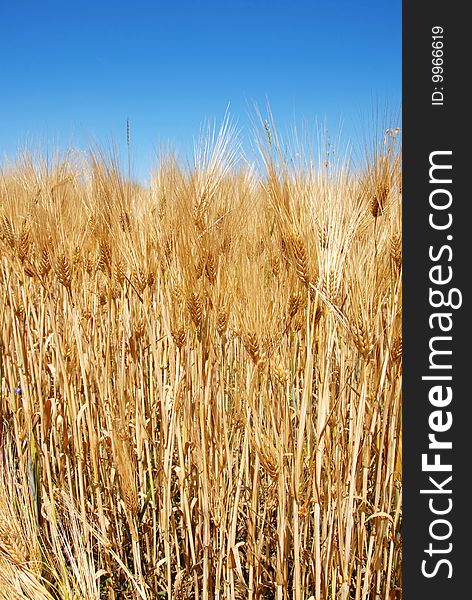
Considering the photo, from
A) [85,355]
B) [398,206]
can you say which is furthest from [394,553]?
[85,355]

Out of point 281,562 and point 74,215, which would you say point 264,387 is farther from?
point 74,215

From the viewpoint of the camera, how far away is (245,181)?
2.15 meters

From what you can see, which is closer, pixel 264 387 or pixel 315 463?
pixel 315 463

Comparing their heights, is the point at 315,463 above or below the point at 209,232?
below

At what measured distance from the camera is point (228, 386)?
1.54 metres

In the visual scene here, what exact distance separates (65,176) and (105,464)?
3.94 feet

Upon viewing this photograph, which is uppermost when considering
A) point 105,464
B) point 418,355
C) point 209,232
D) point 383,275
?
point 209,232

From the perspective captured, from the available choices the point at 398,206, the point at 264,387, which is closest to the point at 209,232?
the point at 264,387

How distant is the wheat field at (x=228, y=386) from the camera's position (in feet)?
3.98

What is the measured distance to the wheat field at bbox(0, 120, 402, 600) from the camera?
1212 mm

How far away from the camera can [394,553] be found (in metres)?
1.40

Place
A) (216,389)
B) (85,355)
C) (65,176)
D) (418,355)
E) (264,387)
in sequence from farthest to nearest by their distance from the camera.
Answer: (65,176) → (85,355) → (216,389) → (264,387) → (418,355)

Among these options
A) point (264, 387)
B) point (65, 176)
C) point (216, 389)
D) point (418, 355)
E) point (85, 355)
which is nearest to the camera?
point (418, 355)

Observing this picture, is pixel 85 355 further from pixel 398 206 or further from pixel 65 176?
pixel 398 206
